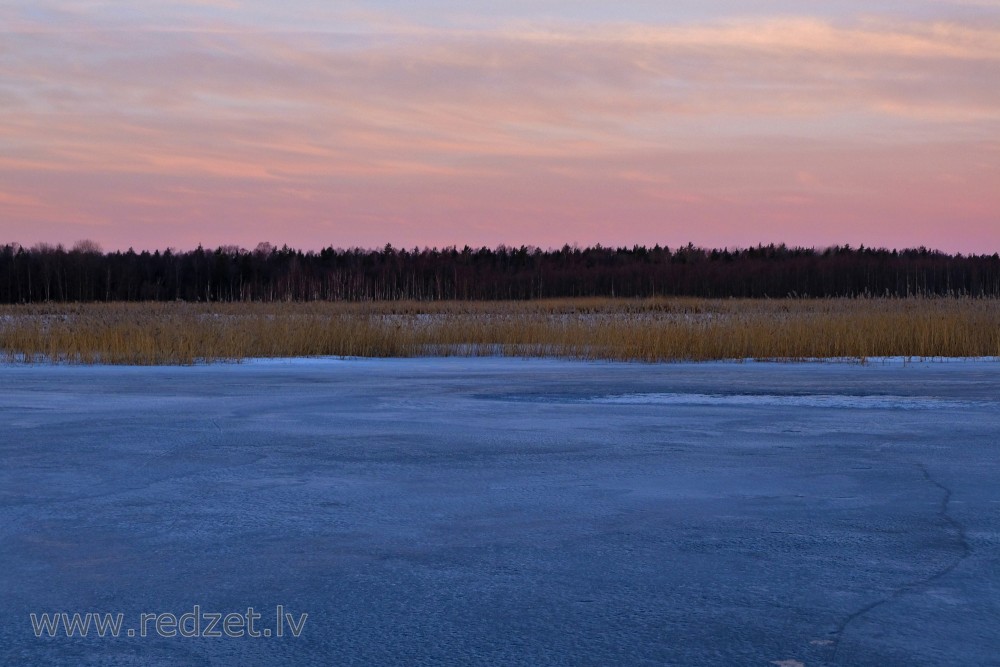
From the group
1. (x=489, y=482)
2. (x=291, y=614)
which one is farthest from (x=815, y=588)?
(x=489, y=482)

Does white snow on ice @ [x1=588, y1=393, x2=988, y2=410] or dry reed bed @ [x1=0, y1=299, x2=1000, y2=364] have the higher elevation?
dry reed bed @ [x1=0, y1=299, x2=1000, y2=364]

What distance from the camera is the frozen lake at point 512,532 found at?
8.41 feet

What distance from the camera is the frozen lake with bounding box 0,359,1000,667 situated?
256 cm

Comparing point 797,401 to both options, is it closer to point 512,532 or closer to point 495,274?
point 512,532

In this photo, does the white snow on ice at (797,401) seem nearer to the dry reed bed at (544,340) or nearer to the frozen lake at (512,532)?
the frozen lake at (512,532)

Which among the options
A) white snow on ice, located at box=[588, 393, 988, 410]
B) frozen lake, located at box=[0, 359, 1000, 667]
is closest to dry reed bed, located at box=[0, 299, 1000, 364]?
white snow on ice, located at box=[588, 393, 988, 410]

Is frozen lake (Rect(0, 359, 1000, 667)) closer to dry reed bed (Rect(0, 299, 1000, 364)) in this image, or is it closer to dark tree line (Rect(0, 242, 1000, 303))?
dry reed bed (Rect(0, 299, 1000, 364))

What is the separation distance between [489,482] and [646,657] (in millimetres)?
2326

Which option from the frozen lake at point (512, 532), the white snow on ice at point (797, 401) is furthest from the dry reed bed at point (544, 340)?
the frozen lake at point (512, 532)

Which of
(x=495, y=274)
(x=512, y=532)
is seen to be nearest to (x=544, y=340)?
(x=512, y=532)

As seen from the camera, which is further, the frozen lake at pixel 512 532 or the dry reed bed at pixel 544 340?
the dry reed bed at pixel 544 340

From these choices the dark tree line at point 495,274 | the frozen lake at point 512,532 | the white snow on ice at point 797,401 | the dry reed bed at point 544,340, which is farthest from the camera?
the dark tree line at point 495,274

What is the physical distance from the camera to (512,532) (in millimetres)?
3721

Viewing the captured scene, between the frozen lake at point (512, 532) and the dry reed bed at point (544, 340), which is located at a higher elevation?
the dry reed bed at point (544, 340)
